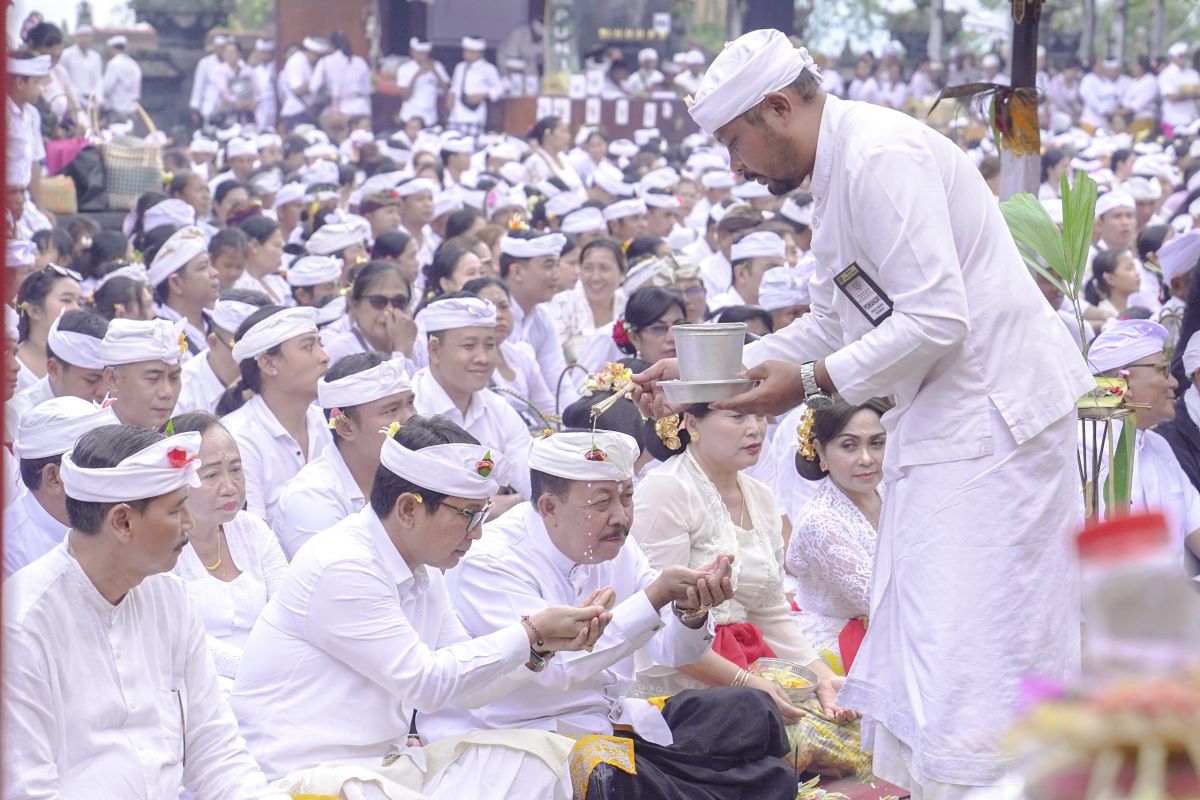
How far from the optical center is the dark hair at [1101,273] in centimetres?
988

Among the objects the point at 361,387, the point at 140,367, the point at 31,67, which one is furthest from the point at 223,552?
the point at 31,67

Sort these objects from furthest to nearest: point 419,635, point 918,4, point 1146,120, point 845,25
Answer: point 845,25 → point 918,4 → point 1146,120 → point 419,635

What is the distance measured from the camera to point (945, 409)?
3373mm

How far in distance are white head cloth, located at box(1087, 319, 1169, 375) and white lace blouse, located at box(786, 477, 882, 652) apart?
51.0 inches

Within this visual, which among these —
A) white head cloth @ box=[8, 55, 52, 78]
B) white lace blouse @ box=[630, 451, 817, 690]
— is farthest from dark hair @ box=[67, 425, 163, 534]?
white head cloth @ box=[8, 55, 52, 78]

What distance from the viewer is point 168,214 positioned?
11016mm

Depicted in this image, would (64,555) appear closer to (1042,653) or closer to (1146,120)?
(1042,653)

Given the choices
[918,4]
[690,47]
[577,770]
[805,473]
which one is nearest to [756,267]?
[805,473]

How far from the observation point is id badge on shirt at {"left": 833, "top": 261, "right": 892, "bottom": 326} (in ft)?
10.9

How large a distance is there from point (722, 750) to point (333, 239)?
622 centimetres

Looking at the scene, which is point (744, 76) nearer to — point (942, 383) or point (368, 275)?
point (942, 383)

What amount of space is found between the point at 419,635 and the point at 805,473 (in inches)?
82.3

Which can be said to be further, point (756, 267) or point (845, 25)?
point (845, 25)

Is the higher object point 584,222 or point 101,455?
point 101,455
